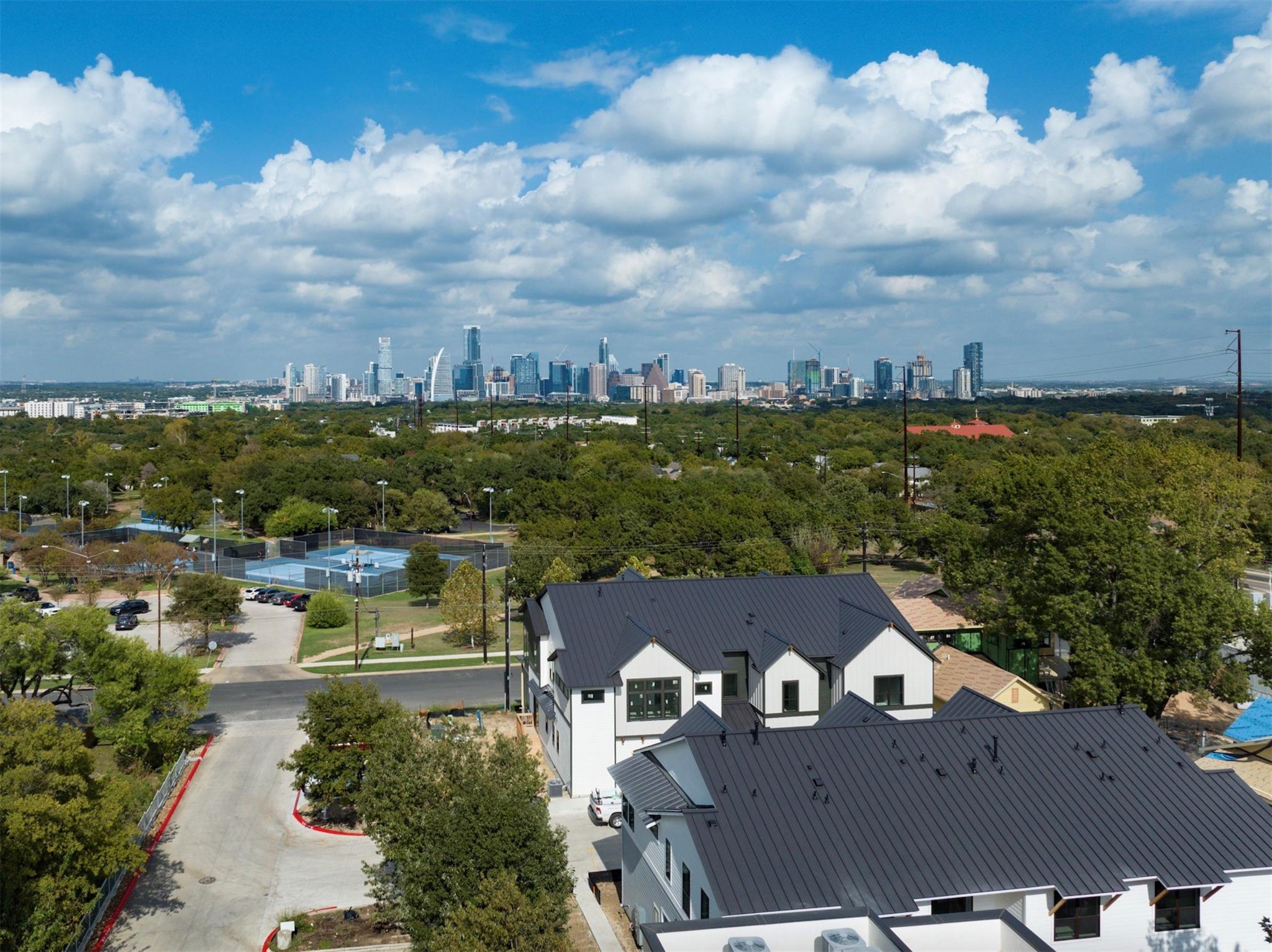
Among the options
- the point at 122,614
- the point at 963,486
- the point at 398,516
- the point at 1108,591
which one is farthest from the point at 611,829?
the point at 398,516

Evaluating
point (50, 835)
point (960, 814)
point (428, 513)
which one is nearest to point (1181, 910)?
point (960, 814)

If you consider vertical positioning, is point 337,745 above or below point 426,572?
above

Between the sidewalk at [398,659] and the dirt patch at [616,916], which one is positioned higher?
the dirt patch at [616,916]

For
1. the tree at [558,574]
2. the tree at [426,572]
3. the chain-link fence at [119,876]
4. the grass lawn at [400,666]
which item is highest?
the tree at [558,574]

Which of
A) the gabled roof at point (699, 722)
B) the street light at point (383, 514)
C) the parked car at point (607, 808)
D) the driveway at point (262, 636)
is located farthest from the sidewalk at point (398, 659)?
the street light at point (383, 514)

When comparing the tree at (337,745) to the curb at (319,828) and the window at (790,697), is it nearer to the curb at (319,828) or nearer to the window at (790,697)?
the curb at (319,828)

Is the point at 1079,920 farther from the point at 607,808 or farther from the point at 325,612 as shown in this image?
the point at 325,612

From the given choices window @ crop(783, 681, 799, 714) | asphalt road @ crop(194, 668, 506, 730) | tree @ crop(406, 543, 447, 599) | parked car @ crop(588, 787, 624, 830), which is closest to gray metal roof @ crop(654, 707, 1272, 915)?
parked car @ crop(588, 787, 624, 830)
